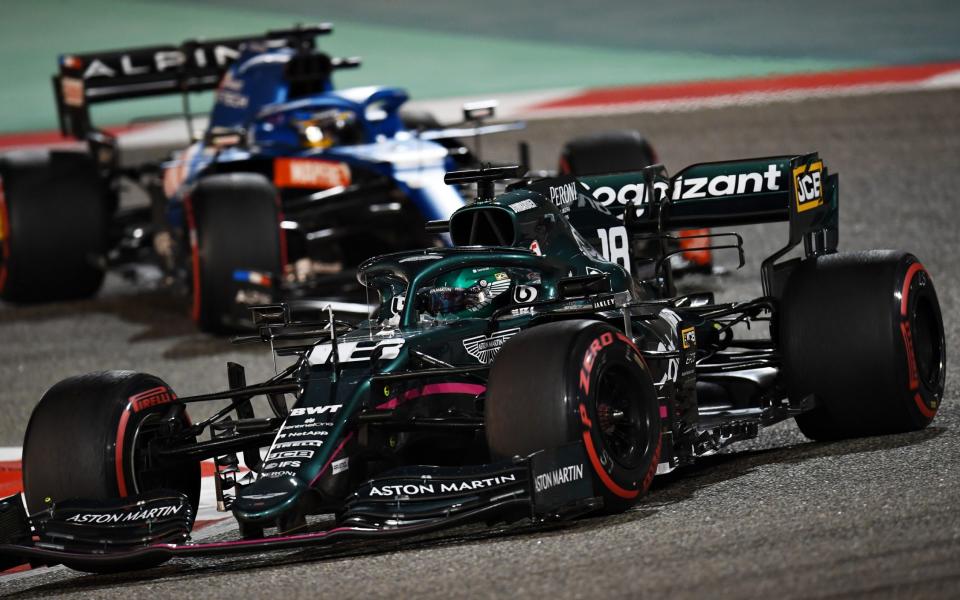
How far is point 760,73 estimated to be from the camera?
1003 inches

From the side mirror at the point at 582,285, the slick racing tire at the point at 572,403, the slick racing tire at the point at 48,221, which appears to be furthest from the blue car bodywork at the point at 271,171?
the slick racing tire at the point at 572,403

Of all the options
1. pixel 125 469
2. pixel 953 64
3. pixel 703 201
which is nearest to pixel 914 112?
pixel 953 64

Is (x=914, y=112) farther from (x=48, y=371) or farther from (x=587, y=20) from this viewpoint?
(x=48, y=371)

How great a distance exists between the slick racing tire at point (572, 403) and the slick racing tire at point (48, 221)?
32.1 ft

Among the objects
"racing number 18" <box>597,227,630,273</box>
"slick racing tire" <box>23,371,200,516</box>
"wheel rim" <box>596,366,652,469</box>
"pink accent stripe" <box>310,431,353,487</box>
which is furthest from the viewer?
"racing number 18" <box>597,227,630,273</box>

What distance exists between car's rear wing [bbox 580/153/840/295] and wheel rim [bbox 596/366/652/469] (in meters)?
2.31

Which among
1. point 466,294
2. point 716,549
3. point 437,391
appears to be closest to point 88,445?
point 437,391

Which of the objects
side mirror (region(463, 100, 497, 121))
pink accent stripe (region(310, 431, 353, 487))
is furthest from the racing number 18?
side mirror (region(463, 100, 497, 121))

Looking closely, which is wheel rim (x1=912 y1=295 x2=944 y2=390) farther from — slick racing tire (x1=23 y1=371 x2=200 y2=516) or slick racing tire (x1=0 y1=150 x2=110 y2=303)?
slick racing tire (x1=0 y1=150 x2=110 y2=303)

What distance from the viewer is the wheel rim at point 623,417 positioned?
7.07 metres

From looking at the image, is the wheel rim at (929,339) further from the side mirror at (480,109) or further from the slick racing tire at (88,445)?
the side mirror at (480,109)

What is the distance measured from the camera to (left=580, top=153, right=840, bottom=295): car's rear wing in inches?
367

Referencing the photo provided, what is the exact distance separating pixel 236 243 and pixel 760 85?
42.9ft

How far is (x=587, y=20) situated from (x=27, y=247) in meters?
17.2
